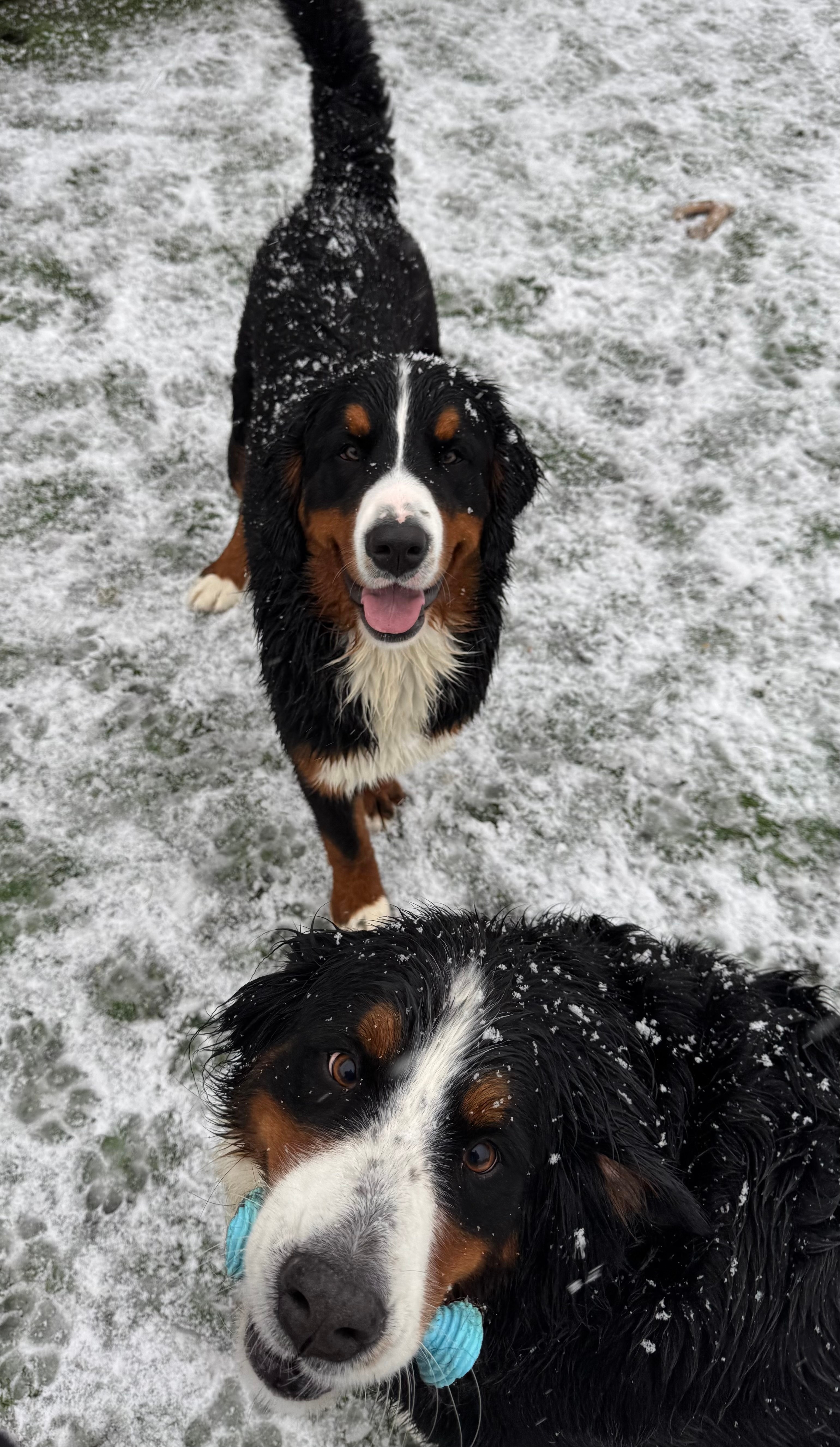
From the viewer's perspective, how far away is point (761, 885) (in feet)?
10.1

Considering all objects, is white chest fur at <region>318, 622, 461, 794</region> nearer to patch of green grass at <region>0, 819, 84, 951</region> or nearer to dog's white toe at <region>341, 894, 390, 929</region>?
dog's white toe at <region>341, 894, 390, 929</region>

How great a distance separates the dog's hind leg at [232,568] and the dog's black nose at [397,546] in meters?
1.33

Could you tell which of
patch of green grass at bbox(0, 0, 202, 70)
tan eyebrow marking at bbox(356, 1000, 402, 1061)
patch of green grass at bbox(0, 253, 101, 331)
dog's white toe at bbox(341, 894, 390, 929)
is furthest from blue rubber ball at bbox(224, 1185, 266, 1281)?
patch of green grass at bbox(0, 0, 202, 70)

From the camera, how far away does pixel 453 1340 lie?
1.54m

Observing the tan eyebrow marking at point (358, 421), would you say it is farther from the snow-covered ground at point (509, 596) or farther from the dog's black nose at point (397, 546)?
the snow-covered ground at point (509, 596)

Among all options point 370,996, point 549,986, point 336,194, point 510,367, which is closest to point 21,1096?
point 370,996

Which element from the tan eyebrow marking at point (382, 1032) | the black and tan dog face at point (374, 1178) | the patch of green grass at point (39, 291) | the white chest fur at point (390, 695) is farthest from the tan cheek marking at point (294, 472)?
the patch of green grass at point (39, 291)

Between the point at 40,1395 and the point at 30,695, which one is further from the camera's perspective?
the point at 30,695

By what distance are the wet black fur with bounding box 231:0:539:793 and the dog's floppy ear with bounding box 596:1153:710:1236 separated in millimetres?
1385

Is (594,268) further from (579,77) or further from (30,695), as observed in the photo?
(30,695)

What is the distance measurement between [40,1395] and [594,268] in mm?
5264

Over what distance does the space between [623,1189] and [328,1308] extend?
57cm

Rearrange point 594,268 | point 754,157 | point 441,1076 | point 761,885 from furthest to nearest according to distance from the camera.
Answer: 1. point 754,157
2. point 594,268
3. point 761,885
4. point 441,1076

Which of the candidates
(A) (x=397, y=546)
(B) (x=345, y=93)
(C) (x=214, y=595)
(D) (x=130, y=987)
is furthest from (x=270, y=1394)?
(B) (x=345, y=93)
